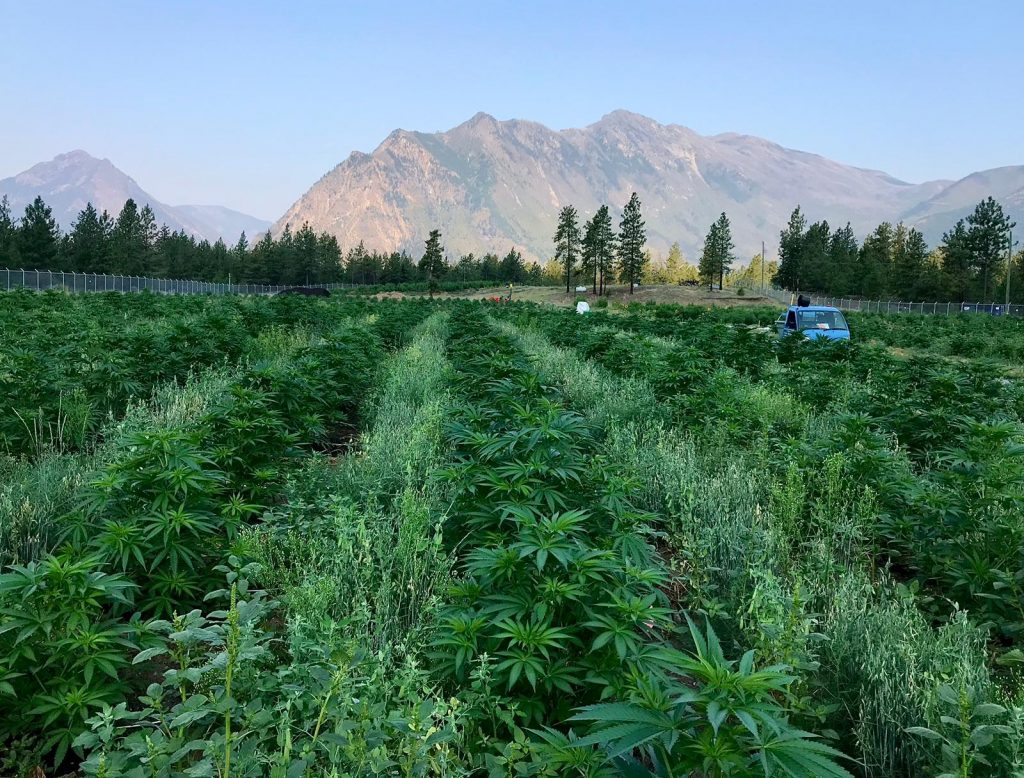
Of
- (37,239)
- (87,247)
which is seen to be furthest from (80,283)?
(87,247)

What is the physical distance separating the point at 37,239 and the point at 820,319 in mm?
78312

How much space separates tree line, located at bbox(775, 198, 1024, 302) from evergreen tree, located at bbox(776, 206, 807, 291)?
136mm

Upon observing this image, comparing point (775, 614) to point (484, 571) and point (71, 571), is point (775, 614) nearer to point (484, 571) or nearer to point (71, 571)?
point (484, 571)

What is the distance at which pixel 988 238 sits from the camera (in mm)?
68250

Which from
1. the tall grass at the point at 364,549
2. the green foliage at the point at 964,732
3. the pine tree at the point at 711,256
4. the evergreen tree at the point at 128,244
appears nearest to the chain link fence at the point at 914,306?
the pine tree at the point at 711,256

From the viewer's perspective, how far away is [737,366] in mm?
12180

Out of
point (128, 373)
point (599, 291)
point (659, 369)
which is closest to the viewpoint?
point (128, 373)

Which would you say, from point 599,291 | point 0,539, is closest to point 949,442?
point 0,539

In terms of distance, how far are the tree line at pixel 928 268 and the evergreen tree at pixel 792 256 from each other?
0.14 m

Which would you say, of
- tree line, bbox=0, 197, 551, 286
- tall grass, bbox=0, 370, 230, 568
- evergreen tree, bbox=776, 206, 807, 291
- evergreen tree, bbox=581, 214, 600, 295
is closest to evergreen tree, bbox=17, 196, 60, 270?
tree line, bbox=0, 197, 551, 286

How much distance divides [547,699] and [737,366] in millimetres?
10613

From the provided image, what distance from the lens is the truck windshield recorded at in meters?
18.5

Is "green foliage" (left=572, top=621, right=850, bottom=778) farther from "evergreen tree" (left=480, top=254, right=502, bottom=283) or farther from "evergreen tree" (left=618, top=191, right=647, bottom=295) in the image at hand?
"evergreen tree" (left=480, top=254, right=502, bottom=283)

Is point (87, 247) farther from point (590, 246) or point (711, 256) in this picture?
Answer: point (711, 256)
